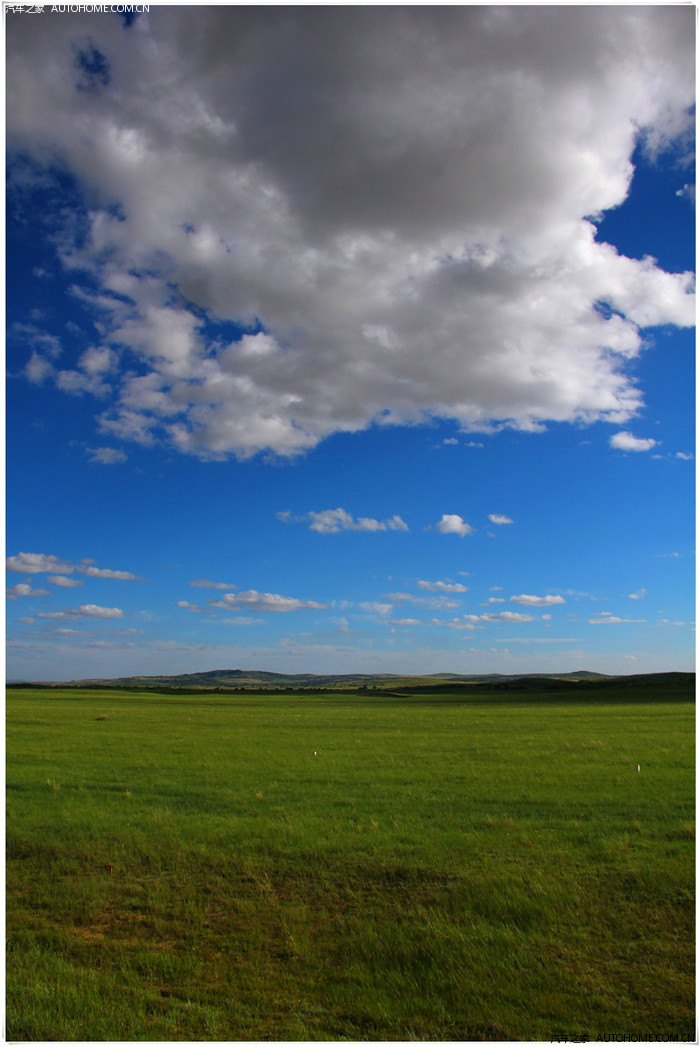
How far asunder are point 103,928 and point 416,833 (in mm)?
7184

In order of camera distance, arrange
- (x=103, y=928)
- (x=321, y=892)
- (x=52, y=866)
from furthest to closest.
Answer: (x=52, y=866) < (x=321, y=892) < (x=103, y=928)

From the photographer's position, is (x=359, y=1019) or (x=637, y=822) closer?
(x=359, y=1019)

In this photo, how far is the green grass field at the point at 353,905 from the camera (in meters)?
7.14

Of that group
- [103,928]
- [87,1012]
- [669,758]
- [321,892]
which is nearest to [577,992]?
[321,892]

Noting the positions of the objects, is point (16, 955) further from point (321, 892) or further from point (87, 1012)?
point (321, 892)

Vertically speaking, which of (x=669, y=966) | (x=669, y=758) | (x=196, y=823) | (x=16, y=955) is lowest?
(x=669, y=758)

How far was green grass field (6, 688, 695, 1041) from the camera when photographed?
714cm

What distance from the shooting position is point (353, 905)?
10.2 meters

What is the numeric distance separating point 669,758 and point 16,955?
24048 millimetres

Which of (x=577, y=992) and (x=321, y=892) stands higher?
(x=577, y=992)

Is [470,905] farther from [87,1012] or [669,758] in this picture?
[669,758]

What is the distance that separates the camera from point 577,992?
7.32 meters

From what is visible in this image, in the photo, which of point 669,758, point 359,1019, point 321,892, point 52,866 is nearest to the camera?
point 359,1019

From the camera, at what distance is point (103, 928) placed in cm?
966
